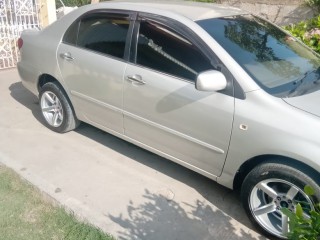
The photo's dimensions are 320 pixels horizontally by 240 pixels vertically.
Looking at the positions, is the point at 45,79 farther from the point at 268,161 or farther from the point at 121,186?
the point at 268,161

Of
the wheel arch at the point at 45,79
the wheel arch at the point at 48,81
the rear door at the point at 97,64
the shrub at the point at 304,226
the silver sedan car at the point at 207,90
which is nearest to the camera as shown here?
the shrub at the point at 304,226

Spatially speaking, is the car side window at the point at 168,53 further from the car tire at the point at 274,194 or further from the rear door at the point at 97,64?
the car tire at the point at 274,194

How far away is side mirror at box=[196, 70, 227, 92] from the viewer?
2830mm

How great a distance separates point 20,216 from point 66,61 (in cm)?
181

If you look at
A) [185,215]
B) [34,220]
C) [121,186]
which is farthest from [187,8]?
[34,220]

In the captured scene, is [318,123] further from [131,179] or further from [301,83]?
[131,179]

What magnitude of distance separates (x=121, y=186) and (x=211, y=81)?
146 centimetres

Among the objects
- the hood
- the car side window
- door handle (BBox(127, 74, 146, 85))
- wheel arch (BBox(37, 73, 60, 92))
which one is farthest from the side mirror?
wheel arch (BBox(37, 73, 60, 92))

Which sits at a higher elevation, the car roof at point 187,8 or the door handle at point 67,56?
the car roof at point 187,8

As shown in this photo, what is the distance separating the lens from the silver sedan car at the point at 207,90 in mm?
2773

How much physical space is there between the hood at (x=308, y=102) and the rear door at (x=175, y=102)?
0.46 meters

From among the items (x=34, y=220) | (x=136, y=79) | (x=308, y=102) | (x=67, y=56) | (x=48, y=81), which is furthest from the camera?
(x=48, y=81)

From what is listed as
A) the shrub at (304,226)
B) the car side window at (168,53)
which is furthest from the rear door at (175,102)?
the shrub at (304,226)

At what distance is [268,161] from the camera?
113 inches
